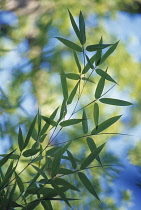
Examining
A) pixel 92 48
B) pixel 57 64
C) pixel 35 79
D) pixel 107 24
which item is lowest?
pixel 92 48

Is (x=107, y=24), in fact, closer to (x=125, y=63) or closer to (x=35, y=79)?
(x=125, y=63)

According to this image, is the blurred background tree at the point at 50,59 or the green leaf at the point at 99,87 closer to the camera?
the green leaf at the point at 99,87

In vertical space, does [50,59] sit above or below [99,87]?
above

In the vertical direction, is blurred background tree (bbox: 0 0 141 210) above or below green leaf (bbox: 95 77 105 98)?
above

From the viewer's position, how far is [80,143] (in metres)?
1.02

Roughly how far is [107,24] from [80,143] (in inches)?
24.9

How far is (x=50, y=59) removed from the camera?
47.8 inches

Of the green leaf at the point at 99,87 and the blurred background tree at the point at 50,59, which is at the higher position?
the blurred background tree at the point at 50,59

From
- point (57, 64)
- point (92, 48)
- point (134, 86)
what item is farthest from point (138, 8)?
point (92, 48)

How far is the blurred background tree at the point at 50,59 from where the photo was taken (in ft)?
3.05

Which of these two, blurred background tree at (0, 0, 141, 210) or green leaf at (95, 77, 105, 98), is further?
blurred background tree at (0, 0, 141, 210)

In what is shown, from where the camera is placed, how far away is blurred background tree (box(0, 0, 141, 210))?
93cm

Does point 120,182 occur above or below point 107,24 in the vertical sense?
below

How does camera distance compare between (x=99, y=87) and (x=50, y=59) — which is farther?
(x=50, y=59)
